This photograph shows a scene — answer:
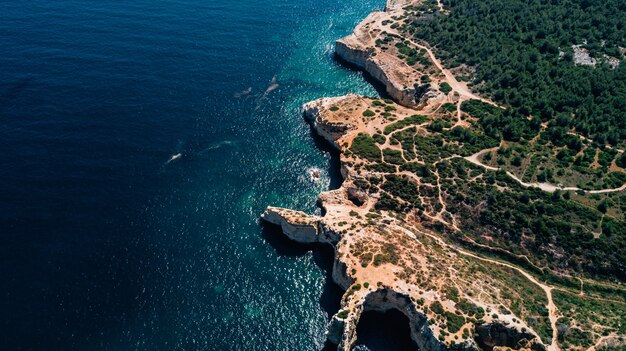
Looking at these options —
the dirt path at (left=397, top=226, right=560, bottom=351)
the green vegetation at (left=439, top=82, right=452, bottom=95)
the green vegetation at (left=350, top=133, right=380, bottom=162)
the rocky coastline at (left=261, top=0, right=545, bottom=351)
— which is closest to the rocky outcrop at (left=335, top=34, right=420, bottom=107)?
the green vegetation at (left=439, top=82, right=452, bottom=95)

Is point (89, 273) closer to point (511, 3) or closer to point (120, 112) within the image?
point (120, 112)

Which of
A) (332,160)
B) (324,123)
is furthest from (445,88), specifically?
(332,160)

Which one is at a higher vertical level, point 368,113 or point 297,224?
point 368,113

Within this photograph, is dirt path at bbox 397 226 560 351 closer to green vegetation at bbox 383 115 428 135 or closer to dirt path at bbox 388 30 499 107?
green vegetation at bbox 383 115 428 135

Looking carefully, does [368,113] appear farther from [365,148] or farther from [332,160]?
[332,160]

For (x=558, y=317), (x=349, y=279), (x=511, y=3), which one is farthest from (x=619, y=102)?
(x=349, y=279)

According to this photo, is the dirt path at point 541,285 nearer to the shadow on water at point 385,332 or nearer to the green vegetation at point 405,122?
the shadow on water at point 385,332

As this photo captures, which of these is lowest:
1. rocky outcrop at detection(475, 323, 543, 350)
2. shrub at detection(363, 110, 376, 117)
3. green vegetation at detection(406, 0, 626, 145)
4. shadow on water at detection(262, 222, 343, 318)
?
shadow on water at detection(262, 222, 343, 318)
